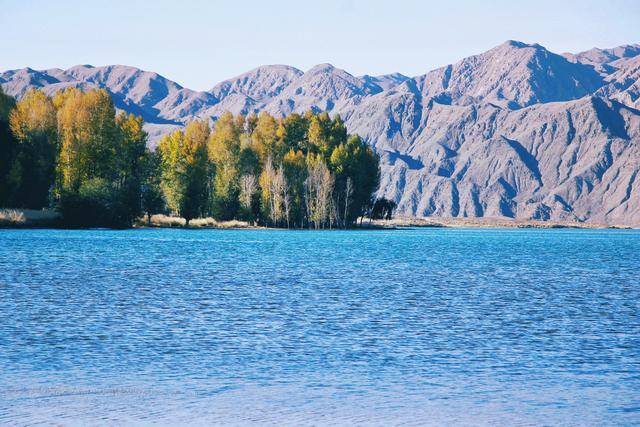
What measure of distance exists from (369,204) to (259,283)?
357ft

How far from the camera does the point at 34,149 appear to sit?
10938cm

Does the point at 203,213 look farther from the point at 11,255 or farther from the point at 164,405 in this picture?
the point at 164,405

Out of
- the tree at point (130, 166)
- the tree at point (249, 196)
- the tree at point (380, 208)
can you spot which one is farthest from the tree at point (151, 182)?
the tree at point (380, 208)

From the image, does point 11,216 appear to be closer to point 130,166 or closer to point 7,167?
point 7,167

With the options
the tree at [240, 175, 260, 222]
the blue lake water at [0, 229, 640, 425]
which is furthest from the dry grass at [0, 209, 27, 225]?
the blue lake water at [0, 229, 640, 425]

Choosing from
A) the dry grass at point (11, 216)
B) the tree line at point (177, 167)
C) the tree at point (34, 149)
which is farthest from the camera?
the tree line at point (177, 167)

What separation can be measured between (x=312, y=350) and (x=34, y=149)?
93261 millimetres

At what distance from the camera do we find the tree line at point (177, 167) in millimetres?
111688

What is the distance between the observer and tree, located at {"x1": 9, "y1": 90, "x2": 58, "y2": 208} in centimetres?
10744

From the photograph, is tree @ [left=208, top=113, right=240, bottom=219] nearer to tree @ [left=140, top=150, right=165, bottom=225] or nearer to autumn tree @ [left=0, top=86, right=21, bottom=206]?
tree @ [left=140, top=150, right=165, bottom=225]

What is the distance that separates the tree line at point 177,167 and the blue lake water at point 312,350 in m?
63.6

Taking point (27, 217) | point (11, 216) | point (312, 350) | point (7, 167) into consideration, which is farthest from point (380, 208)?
point (312, 350)

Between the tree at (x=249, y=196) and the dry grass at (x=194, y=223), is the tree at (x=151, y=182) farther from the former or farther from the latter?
the tree at (x=249, y=196)

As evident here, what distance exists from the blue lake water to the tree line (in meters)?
63.6
